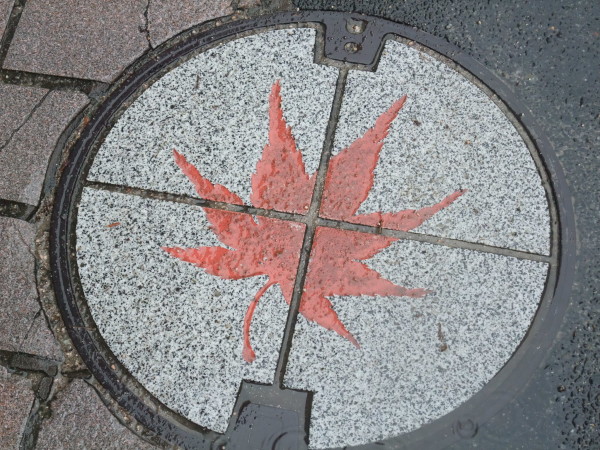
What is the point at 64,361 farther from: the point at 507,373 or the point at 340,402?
the point at 507,373

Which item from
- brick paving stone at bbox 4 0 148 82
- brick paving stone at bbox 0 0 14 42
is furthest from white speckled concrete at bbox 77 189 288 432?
brick paving stone at bbox 0 0 14 42

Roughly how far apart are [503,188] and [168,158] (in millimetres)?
→ 1144

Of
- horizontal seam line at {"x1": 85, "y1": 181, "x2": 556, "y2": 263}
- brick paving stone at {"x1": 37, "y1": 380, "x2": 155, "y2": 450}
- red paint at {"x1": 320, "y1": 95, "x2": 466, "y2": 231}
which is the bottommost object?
brick paving stone at {"x1": 37, "y1": 380, "x2": 155, "y2": 450}

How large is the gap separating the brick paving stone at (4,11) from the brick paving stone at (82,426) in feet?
4.60

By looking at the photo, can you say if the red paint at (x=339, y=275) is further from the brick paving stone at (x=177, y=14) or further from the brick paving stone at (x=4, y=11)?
the brick paving stone at (x=4, y=11)

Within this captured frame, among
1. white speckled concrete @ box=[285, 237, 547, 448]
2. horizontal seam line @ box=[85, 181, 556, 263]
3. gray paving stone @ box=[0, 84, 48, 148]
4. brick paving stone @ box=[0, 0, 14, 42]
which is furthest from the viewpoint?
brick paving stone @ box=[0, 0, 14, 42]

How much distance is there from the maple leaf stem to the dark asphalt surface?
26.9 inches

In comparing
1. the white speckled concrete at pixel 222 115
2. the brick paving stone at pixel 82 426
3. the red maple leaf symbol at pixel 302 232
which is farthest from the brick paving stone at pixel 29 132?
the brick paving stone at pixel 82 426

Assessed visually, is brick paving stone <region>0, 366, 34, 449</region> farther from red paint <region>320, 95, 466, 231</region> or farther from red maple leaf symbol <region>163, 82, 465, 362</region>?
red paint <region>320, 95, 466, 231</region>

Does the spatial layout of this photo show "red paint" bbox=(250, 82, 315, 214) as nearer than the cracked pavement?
No

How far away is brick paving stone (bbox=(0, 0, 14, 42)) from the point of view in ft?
7.11

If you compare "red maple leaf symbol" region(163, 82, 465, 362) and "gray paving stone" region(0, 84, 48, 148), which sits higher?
"gray paving stone" region(0, 84, 48, 148)

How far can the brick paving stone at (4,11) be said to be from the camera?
217 cm

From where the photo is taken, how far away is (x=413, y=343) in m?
1.74
